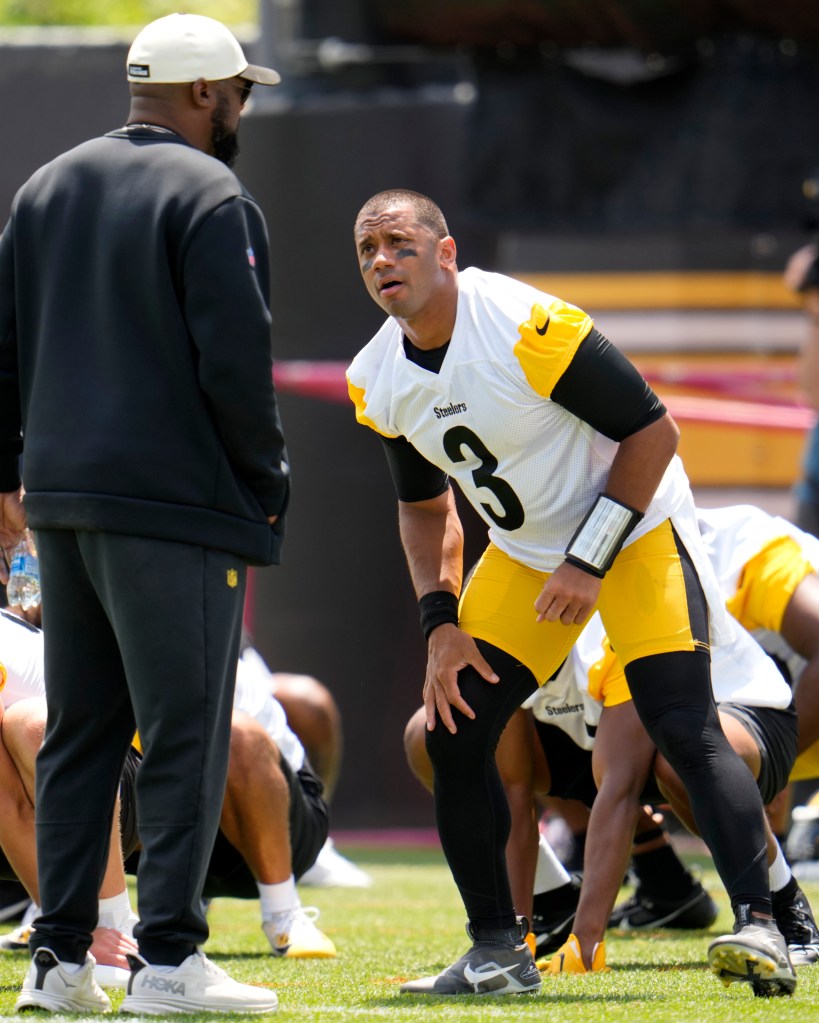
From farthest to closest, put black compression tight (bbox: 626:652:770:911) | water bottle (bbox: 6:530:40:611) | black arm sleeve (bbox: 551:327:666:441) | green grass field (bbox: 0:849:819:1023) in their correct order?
water bottle (bbox: 6:530:40:611), black arm sleeve (bbox: 551:327:666:441), black compression tight (bbox: 626:652:770:911), green grass field (bbox: 0:849:819:1023)

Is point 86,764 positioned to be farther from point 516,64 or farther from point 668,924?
point 516,64

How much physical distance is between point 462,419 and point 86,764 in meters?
1.11

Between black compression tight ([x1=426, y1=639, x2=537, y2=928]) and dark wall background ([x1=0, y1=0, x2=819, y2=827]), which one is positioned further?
dark wall background ([x1=0, y1=0, x2=819, y2=827])

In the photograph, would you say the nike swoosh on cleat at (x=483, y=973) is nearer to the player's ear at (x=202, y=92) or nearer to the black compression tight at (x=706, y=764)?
the black compression tight at (x=706, y=764)

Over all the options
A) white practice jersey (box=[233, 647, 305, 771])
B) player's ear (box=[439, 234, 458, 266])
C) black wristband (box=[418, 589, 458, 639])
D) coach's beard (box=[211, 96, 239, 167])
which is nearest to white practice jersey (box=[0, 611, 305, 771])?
white practice jersey (box=[233, 647, 305, 771])

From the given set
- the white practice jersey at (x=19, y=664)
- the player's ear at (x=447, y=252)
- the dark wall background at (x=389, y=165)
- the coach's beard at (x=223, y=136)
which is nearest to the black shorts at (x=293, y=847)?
the white practice jersey at (x=19, y=664)

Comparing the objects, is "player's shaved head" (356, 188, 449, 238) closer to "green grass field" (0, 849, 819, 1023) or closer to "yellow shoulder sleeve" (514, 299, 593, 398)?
"yellow shoulder sleeve" (514, 299, 593, 398)

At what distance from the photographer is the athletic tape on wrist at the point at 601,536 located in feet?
12.3

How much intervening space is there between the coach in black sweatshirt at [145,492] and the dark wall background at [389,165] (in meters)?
5.20

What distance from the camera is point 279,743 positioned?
5.21m

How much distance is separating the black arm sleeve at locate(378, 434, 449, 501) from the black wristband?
10.6 inches

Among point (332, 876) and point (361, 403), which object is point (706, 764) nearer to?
point (361, 403)

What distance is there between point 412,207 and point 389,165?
4809mm

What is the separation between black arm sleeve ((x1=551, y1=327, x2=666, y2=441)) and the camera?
3760mm
